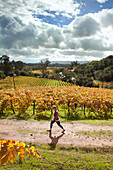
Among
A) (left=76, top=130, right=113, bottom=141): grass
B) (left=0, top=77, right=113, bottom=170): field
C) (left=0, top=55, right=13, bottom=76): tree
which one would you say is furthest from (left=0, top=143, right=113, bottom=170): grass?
(left=0, top=55, right=13, bottom=76): tree

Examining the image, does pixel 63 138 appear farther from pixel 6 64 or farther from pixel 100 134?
pixel 6 64

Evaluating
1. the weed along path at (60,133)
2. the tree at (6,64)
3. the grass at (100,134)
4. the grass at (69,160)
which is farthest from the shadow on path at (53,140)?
the tree at (6,64)

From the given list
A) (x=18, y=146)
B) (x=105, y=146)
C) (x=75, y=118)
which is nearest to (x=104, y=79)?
(x=75, y=118)

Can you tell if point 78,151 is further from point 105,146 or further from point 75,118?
point 75,118

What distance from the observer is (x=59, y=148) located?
6.36 m

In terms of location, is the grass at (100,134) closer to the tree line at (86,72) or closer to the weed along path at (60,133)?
the weed along path at (60,133)

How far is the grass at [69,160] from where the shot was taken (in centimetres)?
496

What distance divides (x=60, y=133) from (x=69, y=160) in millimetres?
2745

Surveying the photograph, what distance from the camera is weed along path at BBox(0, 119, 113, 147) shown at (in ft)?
22.9

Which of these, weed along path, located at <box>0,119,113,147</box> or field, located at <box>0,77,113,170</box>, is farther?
weed along path, located at <box>0,119,113,147</box>

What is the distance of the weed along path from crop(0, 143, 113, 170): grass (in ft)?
1.61

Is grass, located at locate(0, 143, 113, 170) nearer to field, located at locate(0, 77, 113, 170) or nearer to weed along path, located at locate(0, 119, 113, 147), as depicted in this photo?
field, located at locate(0, 77, 113, 170)

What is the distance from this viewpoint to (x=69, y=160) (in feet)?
17.3

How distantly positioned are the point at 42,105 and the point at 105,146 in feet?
22.2
